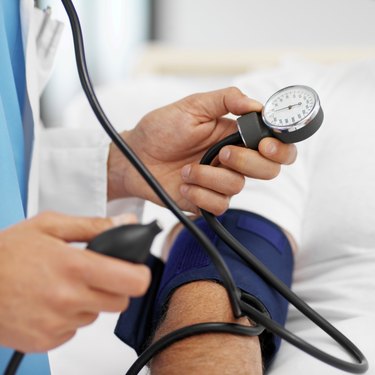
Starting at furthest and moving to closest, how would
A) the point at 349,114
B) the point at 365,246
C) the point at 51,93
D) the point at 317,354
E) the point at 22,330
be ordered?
the point at 51,93
the point at 349,114
the point at 365,246
the point at 317,354
the point at 22,330

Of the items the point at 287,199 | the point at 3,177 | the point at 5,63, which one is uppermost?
the point at 5,63

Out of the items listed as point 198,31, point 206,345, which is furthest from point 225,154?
point 198,31

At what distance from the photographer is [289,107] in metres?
0.64

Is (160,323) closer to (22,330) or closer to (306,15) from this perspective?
(22,330)

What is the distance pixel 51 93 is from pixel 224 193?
2.16m

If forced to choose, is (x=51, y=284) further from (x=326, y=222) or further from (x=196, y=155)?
(x=326, y=222)

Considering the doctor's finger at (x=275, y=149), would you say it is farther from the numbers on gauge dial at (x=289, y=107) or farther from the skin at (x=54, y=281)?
the skin at (x=54, y=281)

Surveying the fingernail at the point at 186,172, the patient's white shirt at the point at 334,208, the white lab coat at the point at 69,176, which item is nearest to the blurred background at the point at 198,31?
the white lab coat at the point at 69,176

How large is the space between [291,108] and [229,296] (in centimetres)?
24

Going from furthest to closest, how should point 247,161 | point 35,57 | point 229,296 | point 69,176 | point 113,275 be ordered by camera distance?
1. point 69,176
2. point 35,57
3. point 247,161
4. point 229,296
5. point 113,275

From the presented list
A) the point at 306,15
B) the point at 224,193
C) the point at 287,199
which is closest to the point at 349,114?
the point at 287,199

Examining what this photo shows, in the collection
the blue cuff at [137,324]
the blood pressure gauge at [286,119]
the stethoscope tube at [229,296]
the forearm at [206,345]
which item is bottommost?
the blue cuff at [137,324]

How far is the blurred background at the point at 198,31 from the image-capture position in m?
2.17

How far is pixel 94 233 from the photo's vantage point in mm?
433
